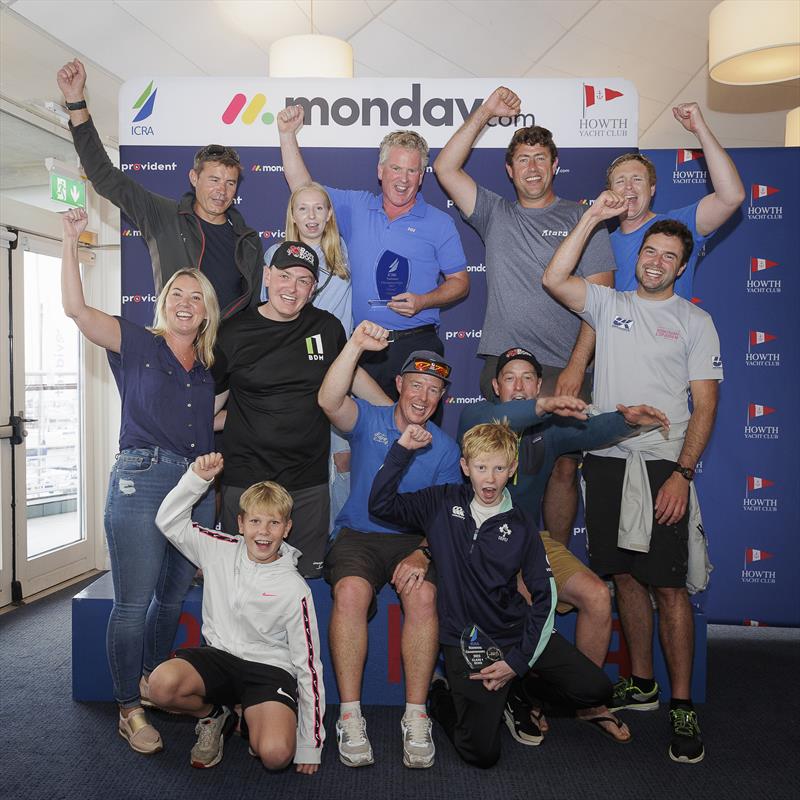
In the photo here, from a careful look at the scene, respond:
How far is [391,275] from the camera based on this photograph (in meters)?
3.30

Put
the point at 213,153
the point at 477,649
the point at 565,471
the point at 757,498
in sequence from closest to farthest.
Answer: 1. the point at 477,649
2. the point at 213,153
3. the point at 565,471
4. the point at 757,498

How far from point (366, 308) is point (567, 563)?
4.65 feet

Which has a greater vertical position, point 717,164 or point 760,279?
point 717,164

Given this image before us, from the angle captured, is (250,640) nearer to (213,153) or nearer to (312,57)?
(213,153)

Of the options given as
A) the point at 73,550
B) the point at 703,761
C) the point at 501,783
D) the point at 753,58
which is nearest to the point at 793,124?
the point at 753,58

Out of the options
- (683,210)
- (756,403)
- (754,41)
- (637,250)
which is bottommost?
(756,403)

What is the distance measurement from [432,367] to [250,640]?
115 cm

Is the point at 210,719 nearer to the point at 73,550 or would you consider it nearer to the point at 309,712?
the point at 309,712

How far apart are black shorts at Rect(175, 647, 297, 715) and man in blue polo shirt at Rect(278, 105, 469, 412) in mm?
1337

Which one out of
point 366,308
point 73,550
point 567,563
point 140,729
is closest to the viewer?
point 140,729

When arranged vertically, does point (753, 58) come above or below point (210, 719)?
above

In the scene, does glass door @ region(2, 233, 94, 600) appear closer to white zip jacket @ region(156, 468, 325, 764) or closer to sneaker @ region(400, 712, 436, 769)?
white zip jacket @ region(156, 468, 325, 764)

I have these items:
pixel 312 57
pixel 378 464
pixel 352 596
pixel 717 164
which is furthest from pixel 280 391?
pixel 312 57

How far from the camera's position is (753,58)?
391 cm
